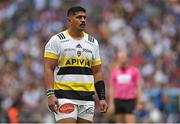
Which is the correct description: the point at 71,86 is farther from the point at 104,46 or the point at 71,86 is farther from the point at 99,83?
the point at 104,46

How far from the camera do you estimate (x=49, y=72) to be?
10992 millimetres

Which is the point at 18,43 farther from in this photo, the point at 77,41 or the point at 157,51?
the point at 77,41

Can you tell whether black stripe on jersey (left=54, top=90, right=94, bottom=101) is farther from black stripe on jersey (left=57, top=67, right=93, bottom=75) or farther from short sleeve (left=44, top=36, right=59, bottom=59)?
short sleeve (left=44, top=36, right=59, bottom=59)

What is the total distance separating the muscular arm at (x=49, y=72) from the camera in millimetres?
10922

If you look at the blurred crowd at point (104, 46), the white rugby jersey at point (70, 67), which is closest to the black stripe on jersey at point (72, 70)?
the white rugby jersey at point (70, 67)

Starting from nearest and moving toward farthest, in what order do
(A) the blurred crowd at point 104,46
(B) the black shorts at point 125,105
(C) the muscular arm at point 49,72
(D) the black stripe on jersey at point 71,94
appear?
(C) the muscular arm at point 49,72
(D) the black stripe on jersey at point 71,94
(B) the black shorts at point 125,105
(A) the blurred crowd at point 104,46

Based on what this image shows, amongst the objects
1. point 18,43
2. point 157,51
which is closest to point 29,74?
point 18,43

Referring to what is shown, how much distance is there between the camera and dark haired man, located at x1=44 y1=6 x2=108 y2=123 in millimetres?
11102

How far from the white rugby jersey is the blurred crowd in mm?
9308

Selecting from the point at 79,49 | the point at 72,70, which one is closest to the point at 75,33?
the point at 79,49

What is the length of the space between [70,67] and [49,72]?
0.34 metres

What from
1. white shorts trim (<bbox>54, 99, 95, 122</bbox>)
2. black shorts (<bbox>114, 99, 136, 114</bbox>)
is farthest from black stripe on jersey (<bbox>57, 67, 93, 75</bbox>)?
black shorts (<bbox>114, 99, 136, 114</bbox>)

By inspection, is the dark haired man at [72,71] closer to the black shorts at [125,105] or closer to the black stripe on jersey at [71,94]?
the black stripe on jersey at [71,94]

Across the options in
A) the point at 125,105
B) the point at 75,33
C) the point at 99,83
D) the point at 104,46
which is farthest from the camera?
the point at 104,46
